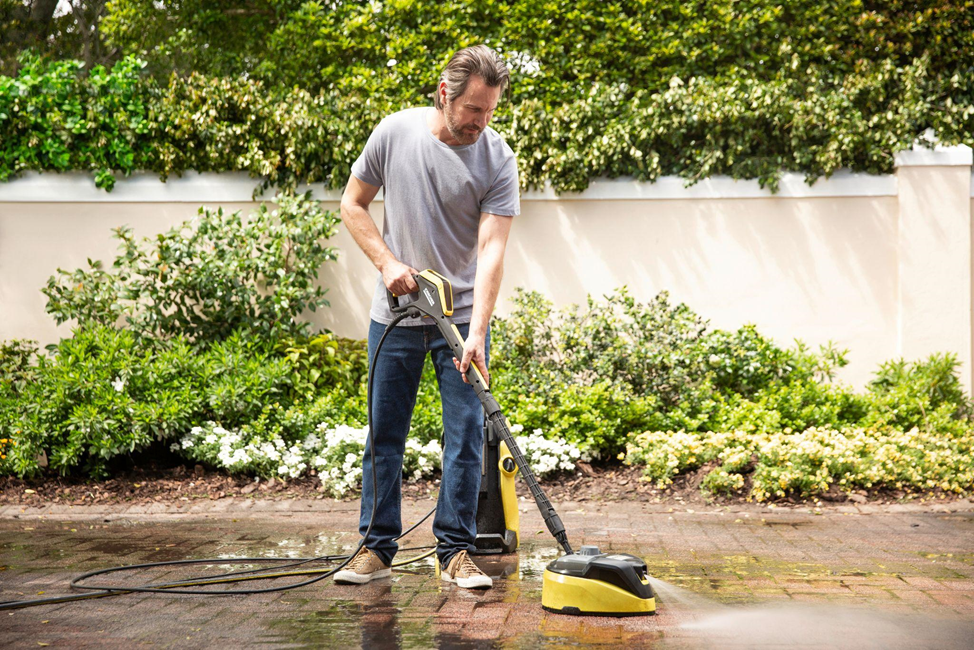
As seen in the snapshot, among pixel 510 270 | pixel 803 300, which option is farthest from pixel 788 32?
pixel 510 270

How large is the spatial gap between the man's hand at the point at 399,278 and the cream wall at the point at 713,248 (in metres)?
4.31

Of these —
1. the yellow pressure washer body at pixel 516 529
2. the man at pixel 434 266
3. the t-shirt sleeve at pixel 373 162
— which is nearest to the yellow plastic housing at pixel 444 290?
the yellow pressure washer body at pixel 516 529

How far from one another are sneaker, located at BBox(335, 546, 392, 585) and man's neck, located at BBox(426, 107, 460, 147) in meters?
1.55

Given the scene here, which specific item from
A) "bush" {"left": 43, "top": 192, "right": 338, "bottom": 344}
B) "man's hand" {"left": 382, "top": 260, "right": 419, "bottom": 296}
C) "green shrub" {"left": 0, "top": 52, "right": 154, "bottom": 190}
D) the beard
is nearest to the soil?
"bush" {"left": 43, "top": 192, "right": 338, "bottom": 344}

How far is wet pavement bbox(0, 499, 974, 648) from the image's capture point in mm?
2533

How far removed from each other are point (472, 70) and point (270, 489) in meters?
3.48

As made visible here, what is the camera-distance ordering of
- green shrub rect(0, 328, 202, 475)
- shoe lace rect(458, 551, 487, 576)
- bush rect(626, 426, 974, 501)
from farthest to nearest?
green shrub rect(0, 328, 202, 475) < bush rect(626, 426, 974, 501) < shoe lace rect(458, 551, 487, 576)

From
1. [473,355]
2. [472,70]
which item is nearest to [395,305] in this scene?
[473,355]

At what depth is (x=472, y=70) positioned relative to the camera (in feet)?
9.87

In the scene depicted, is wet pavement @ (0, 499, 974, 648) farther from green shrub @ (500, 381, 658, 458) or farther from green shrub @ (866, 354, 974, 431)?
green shrub @ (866, 354, 974, 431)

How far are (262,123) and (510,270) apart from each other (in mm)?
2386

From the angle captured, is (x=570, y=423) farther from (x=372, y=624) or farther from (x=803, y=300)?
(x=372, y=624)

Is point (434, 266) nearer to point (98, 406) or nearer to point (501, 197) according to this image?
point (501, 197)

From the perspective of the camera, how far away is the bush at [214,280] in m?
6.82
